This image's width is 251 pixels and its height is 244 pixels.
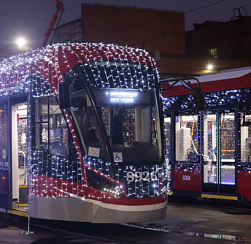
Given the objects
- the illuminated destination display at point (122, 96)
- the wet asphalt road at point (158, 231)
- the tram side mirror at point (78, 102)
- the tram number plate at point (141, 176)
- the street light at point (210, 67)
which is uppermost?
the street light at point (210, 67)

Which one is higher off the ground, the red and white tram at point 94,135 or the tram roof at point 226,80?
the tram roof at point 226,80

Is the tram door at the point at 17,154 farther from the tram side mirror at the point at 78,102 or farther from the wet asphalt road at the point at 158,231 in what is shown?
the tram side mirror at the point at 78,102

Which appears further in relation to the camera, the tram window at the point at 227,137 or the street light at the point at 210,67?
the street light at the point at 210,67

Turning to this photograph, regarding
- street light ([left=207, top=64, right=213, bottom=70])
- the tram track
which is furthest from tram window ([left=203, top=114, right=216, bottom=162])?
street light ([left=207, top=64, right=213, bottom=70])

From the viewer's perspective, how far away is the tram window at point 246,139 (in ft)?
45.8

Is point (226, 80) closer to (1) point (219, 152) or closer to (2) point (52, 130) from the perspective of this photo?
(1) point (219, 152)

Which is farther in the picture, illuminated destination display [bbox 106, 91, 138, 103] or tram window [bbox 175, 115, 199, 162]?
tram window [bbox 175, 115, 199, 162]

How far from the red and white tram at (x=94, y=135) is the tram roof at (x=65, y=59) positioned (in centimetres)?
2

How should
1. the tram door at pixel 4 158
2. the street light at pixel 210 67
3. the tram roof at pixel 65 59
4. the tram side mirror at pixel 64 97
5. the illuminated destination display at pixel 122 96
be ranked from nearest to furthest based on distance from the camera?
the tram side mirror at pixel 64 97 < the illuminated destination display at pixel 122 96 < the tram roof at pixel 65 59 < the tram door at pixel 4 158 < the street light at pixel 210 67

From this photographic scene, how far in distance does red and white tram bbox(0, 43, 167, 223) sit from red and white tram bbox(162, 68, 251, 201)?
4.17 meters

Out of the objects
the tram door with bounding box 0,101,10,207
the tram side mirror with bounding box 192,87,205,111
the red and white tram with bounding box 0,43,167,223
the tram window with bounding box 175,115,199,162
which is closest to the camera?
the red and white tram with bounding box 0,43,167,223

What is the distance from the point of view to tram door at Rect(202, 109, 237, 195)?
14.5 m

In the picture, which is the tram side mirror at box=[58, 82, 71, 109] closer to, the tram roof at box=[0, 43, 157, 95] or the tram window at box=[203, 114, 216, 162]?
the tram roof at box=[0, 43, 157, 95]

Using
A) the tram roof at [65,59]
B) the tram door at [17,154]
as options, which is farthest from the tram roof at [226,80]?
the tram door at [17,154]
